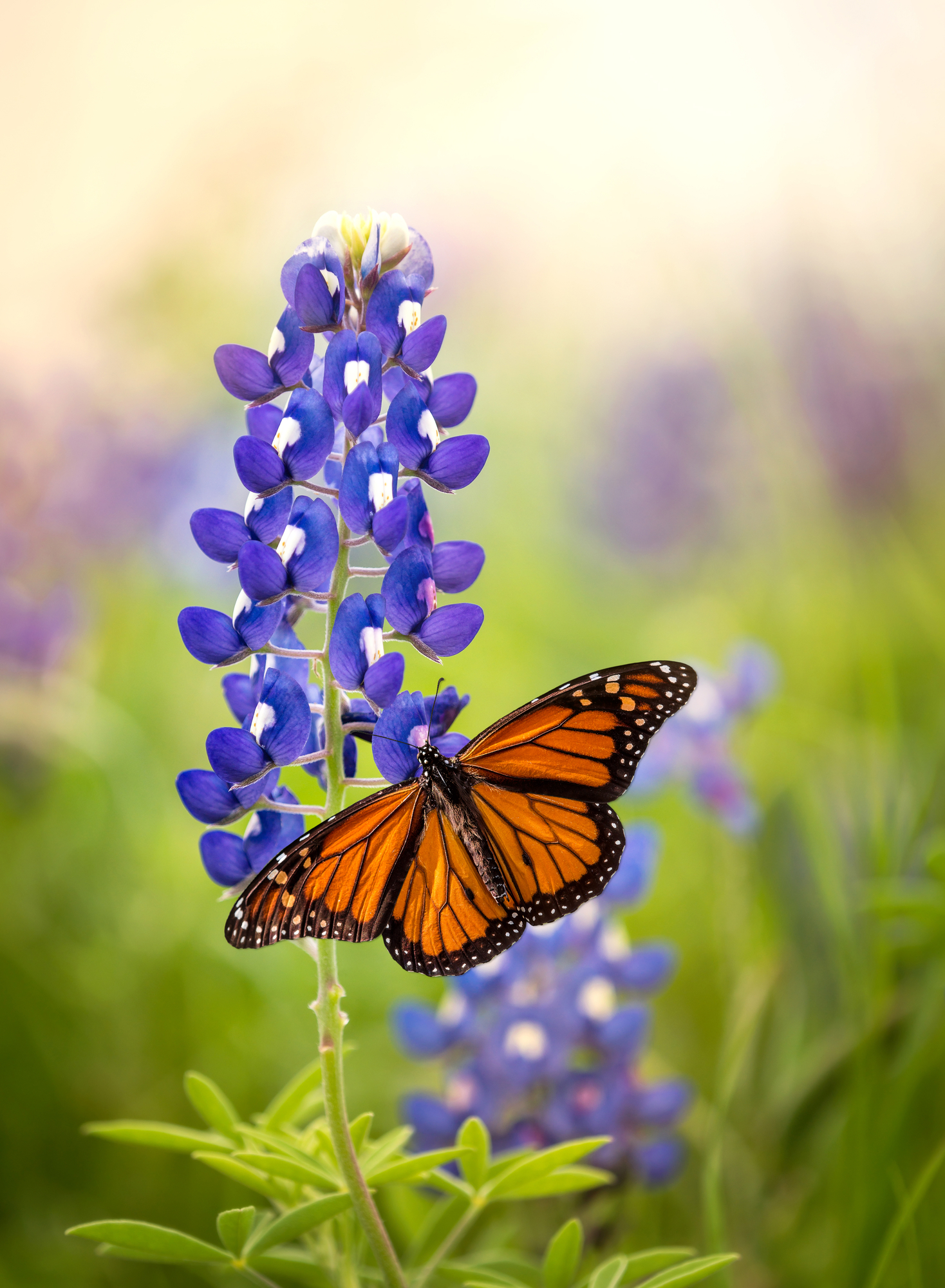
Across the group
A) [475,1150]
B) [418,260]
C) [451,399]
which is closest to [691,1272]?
[475,1150]

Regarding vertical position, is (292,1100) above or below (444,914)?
below

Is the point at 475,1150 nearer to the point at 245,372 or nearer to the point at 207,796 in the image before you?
the point at 207,796

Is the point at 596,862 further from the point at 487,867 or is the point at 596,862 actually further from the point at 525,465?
the point at 525,465

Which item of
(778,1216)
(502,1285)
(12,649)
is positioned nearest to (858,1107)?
(778,1216)

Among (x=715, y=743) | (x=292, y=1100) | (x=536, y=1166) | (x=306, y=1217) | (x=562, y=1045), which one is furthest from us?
(x=715, y=743)

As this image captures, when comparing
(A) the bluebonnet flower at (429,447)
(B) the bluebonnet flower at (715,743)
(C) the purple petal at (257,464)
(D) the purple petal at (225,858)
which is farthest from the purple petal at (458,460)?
(B) the bluebonnet flower at (715,743)
